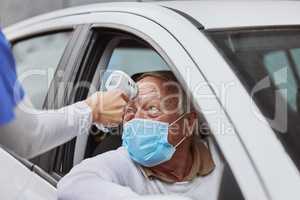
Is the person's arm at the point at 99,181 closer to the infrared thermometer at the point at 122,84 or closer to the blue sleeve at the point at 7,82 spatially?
the infrared thermometer at the point at 122,84

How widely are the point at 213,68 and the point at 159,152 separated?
0.41 m

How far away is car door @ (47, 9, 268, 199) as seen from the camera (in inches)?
87.7

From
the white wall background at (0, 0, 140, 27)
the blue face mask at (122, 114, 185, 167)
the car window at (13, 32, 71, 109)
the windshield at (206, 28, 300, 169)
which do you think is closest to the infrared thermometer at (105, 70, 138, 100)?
the blue face mask at (122, 114, 185, 167)

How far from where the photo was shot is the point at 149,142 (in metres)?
2.68

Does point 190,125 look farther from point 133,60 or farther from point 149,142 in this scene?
point 133,60

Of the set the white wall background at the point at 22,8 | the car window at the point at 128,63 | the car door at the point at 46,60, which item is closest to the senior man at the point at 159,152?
the car window at the point at 128,63

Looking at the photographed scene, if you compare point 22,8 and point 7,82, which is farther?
point 22,8

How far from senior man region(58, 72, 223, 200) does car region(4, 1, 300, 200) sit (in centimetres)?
16

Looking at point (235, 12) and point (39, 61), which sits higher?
point (39, 61)

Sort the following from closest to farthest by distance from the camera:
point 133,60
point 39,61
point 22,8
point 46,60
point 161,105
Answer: point 161,105
point 133,60
point 46,60
point 39,61
point 22,8

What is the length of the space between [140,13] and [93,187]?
30.6 inches

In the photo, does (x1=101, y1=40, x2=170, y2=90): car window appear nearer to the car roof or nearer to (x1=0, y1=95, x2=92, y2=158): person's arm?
the car roof

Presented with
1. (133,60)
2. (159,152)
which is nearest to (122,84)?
(159,152)

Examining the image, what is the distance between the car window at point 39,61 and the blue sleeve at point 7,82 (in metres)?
1.39
